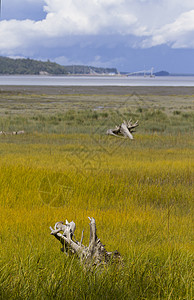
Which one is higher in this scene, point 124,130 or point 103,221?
point 103,221

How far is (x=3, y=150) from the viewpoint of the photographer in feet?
52.4

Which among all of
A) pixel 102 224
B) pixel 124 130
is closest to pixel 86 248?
pixel 102 224

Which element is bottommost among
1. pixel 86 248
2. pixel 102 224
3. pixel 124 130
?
pixel 124 130

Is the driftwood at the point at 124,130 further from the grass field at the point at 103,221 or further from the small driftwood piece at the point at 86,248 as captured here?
the small driftwood piece at the point at 86,248

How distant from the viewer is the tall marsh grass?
12.3 feet

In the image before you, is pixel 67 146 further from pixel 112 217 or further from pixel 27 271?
pixel 27 271

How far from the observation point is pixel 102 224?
6.07 meters

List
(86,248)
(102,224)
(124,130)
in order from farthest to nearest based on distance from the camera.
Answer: (124,130)
(102,224)
(86,248)

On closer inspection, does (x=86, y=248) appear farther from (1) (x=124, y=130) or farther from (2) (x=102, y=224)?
(1) (x=124, y=130)

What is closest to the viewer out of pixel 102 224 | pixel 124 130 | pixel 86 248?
pixel 86 248

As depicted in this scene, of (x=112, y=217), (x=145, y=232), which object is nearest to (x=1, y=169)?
(x=112, y=217)

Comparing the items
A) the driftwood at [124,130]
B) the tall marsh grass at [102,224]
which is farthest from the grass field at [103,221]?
the driftwood at [124,130]

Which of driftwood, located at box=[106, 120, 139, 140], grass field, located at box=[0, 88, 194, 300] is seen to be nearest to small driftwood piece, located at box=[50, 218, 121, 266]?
grass field, located at box=[0, 88, 194, 300]

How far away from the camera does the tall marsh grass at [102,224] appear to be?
12.3ft
